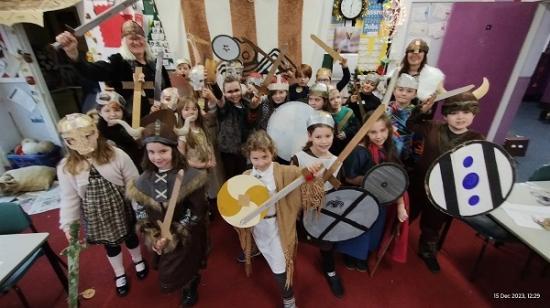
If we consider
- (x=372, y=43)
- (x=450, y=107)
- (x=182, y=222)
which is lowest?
(x=182, y=222)

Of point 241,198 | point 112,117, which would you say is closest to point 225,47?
point 112,117

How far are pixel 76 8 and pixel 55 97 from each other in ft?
5.96

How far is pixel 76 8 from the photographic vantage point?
3365 mm

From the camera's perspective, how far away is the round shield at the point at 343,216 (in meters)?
1.54

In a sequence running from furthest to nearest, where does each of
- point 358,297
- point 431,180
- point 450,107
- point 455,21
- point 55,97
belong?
point 55,97, point 455,21, point 358,297, point 450,107, point 431,180

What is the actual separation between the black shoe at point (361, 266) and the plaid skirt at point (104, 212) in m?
1.77

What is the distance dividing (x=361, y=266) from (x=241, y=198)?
133 cm

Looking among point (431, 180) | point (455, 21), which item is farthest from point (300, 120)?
point (455, 21)

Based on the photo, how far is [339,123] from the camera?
7.02 ft

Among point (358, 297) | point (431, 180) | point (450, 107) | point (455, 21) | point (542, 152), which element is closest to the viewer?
point (431, 180)

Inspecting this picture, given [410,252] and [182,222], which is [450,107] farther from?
[182,222]

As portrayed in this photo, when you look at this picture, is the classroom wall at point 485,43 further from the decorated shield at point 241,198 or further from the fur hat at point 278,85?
the decorated shield at point 241,198

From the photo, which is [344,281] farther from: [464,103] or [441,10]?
[441,10]

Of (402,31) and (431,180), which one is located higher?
(402,31)
